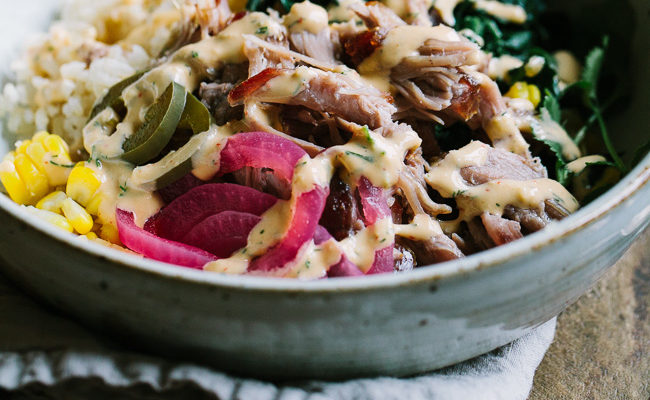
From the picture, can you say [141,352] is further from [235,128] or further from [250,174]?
[235,128]

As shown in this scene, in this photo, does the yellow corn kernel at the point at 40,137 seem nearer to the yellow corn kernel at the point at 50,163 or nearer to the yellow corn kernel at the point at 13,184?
the yellow corn kernel at the point at 50,163

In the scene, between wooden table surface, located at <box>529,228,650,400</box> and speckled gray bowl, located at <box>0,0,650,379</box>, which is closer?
speckled gray bowl, located at <box>0,0,650,379</box>

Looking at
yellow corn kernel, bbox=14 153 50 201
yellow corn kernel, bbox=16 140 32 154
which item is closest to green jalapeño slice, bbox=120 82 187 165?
yellow corn kernel, bbox=14 153 50 201

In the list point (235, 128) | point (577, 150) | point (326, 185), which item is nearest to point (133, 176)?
point (235, 128)

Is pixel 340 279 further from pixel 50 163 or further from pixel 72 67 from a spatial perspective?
pixel 72 67

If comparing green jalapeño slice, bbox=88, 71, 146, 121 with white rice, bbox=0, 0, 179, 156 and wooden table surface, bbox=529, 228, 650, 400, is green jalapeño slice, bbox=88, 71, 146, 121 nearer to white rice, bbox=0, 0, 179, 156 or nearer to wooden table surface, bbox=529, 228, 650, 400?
white rice, bbox=0, 0, 179, 156

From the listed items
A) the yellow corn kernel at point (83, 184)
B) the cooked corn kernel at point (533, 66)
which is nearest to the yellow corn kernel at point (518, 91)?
the cooked corn kernel at point (533, 66)

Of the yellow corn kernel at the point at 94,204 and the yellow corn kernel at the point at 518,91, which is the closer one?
the yellow corn kernel at the point at 94,204
